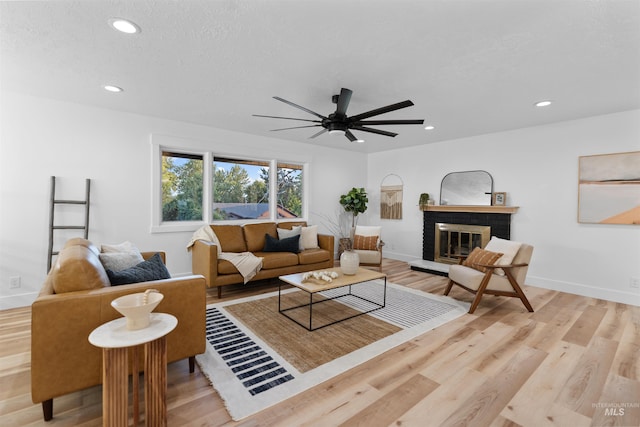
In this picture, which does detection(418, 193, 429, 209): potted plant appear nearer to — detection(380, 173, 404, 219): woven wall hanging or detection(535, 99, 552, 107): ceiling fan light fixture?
detection(380, 173, 404, 219): woven wall hanging

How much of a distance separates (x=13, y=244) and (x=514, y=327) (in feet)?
18.6

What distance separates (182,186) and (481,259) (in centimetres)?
448

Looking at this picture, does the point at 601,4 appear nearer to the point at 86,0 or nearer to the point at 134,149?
the point at 86,0

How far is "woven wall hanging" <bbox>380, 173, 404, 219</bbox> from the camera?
6414 millimetres

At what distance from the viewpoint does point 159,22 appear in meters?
1.96

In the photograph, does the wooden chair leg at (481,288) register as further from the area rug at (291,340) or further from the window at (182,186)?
the window at (182,186)

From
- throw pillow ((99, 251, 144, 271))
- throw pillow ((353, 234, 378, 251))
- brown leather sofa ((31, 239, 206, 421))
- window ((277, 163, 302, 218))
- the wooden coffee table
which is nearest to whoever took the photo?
brown leather sofa ((31, 239, 206, 421))

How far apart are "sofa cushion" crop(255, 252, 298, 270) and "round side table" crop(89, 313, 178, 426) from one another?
243 centimetres

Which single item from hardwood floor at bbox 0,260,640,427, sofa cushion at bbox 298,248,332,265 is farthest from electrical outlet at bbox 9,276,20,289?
sofa cushion at bbox 298,248,332,265

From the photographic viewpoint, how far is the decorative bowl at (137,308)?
4.72 feet

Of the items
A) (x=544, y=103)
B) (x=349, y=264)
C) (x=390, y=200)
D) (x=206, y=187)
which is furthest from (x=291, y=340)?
(x=390, y=200)

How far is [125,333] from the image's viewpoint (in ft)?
4.77

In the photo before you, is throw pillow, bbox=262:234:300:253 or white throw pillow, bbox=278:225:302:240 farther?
white throw pillow, bbox=278:225:302:240

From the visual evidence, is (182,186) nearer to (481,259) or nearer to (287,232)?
(287,232)
